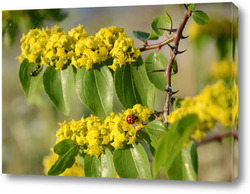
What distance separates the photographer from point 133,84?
1844 mm

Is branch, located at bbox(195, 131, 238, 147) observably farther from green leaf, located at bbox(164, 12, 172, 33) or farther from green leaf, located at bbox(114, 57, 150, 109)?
green leaf, located at bbox(164, 12, 172, 33)

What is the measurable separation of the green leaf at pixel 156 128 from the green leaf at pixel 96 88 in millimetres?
189

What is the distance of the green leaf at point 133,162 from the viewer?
1.86 metres

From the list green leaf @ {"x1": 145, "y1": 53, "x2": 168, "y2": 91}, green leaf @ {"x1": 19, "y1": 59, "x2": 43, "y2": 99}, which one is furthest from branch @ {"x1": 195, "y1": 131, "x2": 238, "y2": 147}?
green leaf @ {"x1": 19, "y1": 59, "x2": 43, "y2": 99}

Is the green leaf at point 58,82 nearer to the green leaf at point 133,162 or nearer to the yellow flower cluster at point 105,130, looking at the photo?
the yellow flower cluster at point 105,130

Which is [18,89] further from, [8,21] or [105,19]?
[105,19]

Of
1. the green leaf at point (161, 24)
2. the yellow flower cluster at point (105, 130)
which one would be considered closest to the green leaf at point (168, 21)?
the green leaf at point (161, 24)

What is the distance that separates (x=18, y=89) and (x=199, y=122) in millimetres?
976

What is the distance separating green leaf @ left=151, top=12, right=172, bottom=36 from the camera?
183 centimetres

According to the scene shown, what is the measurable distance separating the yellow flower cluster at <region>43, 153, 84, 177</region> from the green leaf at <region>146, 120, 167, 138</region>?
1.47 feet

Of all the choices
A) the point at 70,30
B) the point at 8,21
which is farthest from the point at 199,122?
the point at 8,21

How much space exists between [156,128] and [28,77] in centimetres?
63

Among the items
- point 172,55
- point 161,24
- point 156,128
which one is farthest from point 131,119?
point 161,24

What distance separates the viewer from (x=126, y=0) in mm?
2008
